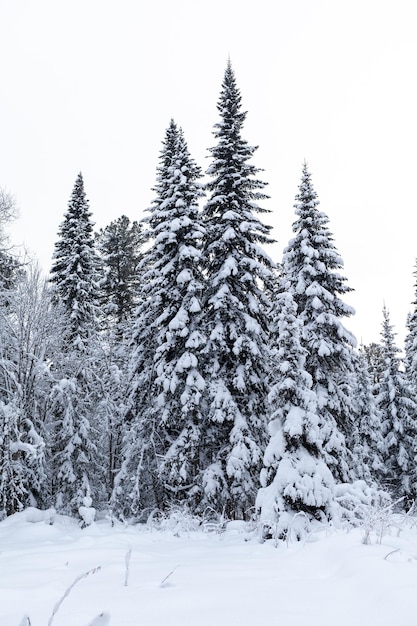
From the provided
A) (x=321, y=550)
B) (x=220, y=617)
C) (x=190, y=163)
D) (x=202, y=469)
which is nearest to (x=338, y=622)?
(x=220, y=617)

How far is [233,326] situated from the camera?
1662 centimetres

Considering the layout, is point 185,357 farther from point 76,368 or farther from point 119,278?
point 119,278

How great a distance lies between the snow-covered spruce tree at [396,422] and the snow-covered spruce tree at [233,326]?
48.1 ft

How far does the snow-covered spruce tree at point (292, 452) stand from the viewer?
8781 mm

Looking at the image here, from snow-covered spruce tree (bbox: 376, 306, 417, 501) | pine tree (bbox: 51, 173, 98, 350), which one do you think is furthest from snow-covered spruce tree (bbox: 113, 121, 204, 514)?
snow-covered spruce tree (bbox: 376, 306, 417, 501)

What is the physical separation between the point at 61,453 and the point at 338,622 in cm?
1920

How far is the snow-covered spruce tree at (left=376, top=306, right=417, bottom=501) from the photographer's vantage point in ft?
89.9

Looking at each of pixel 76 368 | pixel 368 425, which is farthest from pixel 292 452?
pixel 368 425

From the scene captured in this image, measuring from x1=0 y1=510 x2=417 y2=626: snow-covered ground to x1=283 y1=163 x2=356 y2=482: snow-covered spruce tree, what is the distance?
12305mm

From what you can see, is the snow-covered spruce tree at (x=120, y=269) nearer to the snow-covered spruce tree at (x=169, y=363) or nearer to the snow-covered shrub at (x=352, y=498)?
the snow-covered spruce tree at (x=169, y=363)

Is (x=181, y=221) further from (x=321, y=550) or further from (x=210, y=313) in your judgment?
(x=321, y=550)

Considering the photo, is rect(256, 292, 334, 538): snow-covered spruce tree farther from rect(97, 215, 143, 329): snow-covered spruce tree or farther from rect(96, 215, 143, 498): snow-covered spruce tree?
rect(97, 215, 143, 329): snow-covered spruce tree

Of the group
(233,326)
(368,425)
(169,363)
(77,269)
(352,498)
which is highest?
(77,269)

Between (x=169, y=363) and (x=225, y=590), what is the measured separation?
564 inches
